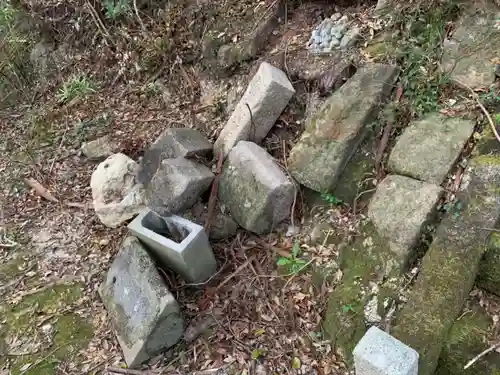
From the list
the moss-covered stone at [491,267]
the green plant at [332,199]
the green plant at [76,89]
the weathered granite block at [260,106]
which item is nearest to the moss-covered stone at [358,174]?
the green plant at [332,199]

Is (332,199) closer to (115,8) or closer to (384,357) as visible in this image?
(384,357)

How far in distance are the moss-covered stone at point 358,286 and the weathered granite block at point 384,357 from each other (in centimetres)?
56

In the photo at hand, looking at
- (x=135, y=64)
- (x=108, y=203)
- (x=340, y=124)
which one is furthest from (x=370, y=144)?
(x=135, y=64)

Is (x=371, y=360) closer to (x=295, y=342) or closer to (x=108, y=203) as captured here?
(x=295, y=342)

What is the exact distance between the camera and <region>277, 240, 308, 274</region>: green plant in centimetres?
358

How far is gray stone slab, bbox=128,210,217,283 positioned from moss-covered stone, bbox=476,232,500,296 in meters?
1.93

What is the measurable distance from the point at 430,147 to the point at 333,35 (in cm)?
156

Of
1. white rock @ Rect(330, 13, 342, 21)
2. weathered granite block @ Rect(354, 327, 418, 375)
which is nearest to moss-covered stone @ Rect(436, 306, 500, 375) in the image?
weathered granite block @ Rect(354, 327, 418, 375)

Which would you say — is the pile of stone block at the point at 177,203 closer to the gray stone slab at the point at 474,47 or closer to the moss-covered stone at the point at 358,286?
the moss-covered stone at the point at 358,286

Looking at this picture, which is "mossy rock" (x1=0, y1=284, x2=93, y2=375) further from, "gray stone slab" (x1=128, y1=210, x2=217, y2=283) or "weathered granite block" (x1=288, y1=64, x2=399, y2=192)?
"weathered granite block" (x1=288, y1=64, x2=399, y2=192)

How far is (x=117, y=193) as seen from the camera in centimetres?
447

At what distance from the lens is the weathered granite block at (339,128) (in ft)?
12.1

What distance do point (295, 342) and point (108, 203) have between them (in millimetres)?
2257

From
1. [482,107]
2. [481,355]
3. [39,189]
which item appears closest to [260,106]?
[482,107]
